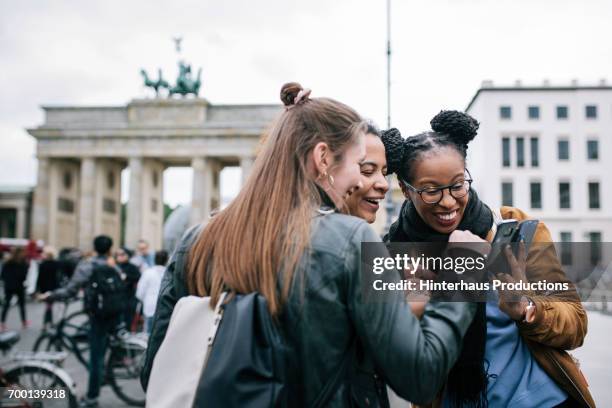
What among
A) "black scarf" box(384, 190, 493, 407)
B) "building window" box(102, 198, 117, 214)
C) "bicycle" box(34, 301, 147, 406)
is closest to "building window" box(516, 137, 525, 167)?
"building window" box(102, 198, 117, 214)

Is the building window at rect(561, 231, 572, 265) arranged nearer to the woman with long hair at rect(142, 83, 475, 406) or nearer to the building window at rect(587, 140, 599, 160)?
the woman with long hair at rect(142, 83, 475, 406)

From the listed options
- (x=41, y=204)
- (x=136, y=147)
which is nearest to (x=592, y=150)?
(x=136, y=147)

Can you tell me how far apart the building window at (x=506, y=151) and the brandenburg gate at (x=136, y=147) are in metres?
20.2

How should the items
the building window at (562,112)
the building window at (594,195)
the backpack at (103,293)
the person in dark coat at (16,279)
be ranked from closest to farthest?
1. the backpack at (103,293)
2. the person in dark coat at (16,279)
3. the building window at (594,195)
4. the building window at (562,112)

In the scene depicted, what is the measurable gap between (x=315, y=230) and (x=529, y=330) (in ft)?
2.79

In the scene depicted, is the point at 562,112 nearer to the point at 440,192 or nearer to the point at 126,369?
the point at 126,369

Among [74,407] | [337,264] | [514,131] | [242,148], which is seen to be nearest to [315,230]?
[337,264]

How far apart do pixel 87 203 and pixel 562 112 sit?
42141 millimetres

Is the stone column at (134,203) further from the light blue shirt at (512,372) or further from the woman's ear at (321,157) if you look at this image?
the woman's ear at (321,157)

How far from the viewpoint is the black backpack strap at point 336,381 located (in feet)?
4.61

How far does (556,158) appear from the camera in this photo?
45.0 m

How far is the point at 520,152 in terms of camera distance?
1788 inches

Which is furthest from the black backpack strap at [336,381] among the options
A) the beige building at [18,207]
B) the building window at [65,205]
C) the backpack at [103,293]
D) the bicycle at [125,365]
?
the beige building at [18,207]

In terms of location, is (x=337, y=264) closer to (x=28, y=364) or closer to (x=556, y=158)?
(x=28, y=364)
